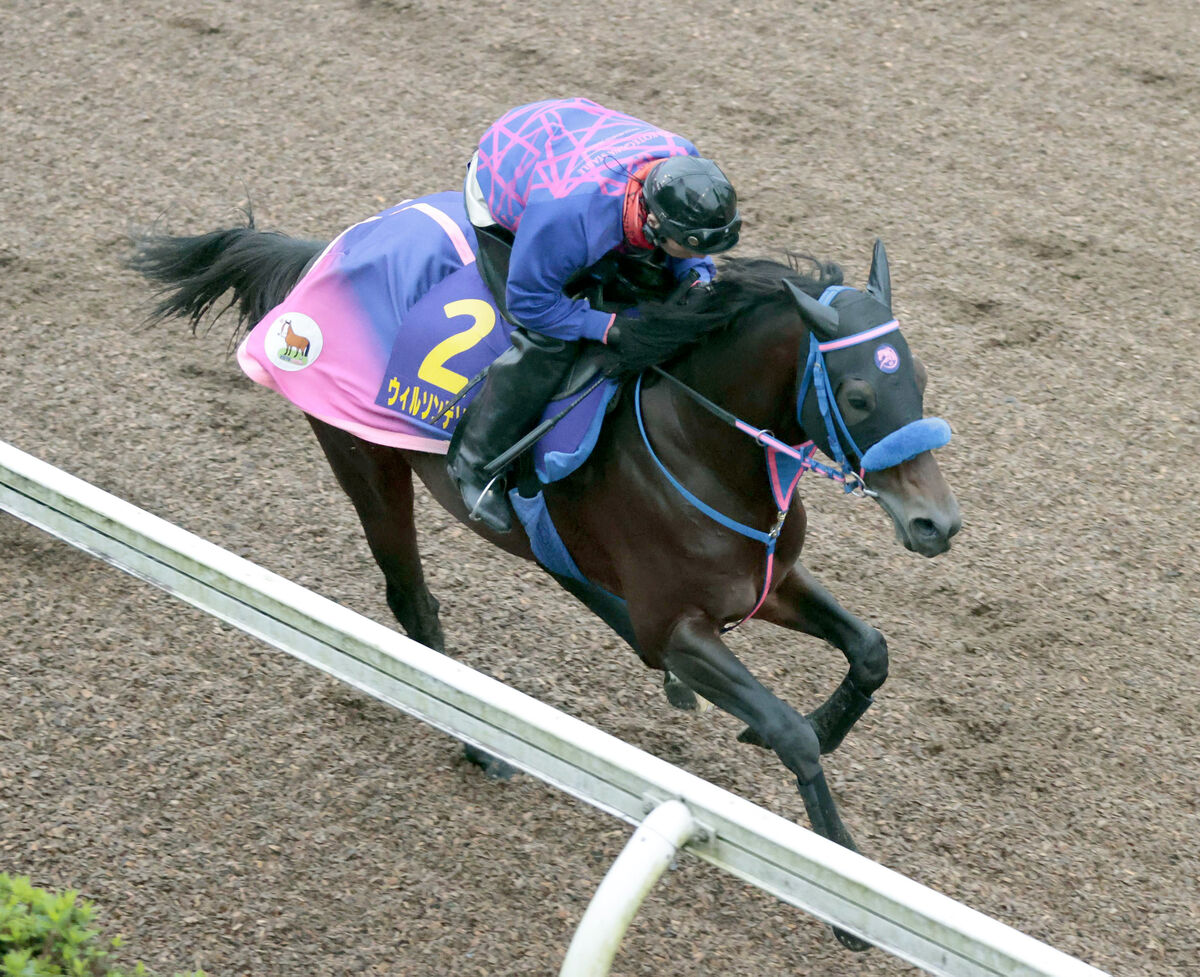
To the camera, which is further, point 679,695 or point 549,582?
point 549,582

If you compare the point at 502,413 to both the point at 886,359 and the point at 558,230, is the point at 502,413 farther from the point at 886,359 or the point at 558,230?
the point at 886,359

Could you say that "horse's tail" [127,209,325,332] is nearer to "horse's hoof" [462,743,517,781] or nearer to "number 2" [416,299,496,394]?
"number 2" [416,299,496,394]

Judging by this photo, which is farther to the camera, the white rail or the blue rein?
the blue rein

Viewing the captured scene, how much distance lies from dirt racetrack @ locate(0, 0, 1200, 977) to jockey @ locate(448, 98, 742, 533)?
32.1 inches

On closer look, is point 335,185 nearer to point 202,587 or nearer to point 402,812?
point 402,812

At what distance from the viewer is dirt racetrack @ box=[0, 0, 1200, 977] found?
11.8 feet

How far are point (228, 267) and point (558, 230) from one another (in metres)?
1.68

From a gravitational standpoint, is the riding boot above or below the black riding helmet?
below

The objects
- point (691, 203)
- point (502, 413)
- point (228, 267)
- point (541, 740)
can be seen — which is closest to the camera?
point (541, 740)

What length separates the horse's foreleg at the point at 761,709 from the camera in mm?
3305

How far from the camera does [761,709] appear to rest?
3.32m

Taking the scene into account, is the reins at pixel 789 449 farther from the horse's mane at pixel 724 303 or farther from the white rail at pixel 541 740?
the white rail at pixel 541 740

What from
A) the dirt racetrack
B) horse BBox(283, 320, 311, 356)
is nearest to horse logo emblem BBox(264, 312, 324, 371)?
horse BBox(283, 320, 311, 356)

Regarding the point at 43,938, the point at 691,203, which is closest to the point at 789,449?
the point at 691,203
